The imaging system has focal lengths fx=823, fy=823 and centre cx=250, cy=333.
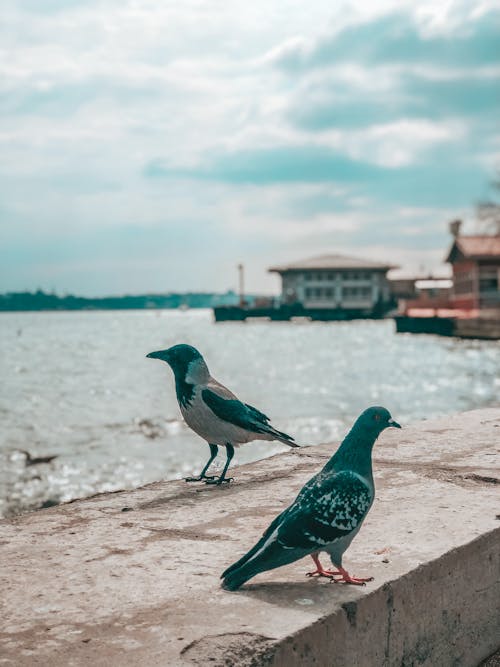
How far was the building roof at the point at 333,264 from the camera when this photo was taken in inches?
4006

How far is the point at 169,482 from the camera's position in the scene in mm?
4277

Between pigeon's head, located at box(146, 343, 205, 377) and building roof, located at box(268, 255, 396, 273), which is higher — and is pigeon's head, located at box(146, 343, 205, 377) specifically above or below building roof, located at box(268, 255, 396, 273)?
below

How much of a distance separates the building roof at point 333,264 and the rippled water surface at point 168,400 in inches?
1616

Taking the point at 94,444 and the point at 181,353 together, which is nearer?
the point at 181,353

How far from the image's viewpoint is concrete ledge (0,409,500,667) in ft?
7.38

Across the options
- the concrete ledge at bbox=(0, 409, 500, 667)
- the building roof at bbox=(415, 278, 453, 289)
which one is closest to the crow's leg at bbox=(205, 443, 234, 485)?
the concrete ledge at bbox=(0, 409, 500, 667)

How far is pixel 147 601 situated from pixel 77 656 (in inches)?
15.1

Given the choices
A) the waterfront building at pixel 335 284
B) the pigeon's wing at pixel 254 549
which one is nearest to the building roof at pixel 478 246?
the waterfront building at pixel 335 284

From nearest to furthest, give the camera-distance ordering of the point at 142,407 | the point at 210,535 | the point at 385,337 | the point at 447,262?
the point at 210,535 < the point at 142,407 < the point at 447,262 < the point at 385,337

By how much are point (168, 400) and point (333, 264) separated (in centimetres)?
7566

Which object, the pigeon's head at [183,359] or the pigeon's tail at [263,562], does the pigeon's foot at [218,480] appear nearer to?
the pigeon's head at [183,359]

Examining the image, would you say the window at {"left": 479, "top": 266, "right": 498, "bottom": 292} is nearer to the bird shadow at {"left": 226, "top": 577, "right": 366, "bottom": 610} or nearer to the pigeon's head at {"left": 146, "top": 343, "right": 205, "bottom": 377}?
the pigeon's head at {"left": 146, "top": 343, "right": 205, "bottom": 377}

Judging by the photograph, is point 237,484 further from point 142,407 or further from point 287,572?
point 142,407

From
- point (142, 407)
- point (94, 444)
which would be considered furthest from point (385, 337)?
point (94, 444)
